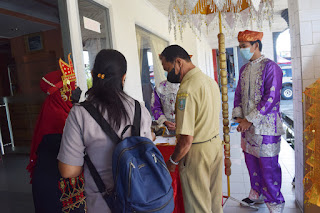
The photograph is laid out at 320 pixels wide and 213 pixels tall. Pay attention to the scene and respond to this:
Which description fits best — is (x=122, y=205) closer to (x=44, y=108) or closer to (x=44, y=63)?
(x=44, y=108)

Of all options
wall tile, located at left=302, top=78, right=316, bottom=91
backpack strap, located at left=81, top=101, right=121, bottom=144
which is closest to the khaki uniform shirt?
backpack strap, located at left=81, top=101, right=121, bottom=144

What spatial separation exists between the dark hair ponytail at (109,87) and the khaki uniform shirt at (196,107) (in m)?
0.51

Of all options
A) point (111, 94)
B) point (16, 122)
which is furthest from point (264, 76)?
point (16, 122)

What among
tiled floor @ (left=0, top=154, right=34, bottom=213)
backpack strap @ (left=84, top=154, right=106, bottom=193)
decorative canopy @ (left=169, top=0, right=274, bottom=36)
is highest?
decorative canopy @ (left=169, top=0, right=274, bottom=36)

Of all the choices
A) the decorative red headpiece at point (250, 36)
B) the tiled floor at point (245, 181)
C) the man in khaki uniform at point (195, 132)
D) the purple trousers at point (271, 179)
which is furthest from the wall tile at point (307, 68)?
the tiled floor at point (245, 181)

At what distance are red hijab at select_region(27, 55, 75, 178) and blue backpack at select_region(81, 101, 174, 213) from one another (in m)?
0.34

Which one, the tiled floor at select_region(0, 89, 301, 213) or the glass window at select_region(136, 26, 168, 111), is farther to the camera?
the glass window at select_region(136, 26, 168, 111)

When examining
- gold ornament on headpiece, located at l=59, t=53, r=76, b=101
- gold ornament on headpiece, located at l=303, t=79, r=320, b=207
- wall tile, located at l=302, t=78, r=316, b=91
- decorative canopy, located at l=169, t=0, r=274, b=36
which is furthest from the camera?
wall tile, located at l=302, t=78, r=316, b=91

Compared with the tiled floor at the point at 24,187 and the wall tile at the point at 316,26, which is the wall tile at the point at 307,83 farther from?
the tiled floor at the point at 24,187

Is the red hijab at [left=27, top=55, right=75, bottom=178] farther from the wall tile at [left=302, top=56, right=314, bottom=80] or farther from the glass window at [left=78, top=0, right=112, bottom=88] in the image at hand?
the wall tile at [left=302, top=56, right=314, bottom=80]

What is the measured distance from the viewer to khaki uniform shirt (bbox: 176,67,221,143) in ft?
4.99

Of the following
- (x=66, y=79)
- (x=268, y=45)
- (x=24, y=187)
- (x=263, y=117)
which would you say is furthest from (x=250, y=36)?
(x=268, y=45)

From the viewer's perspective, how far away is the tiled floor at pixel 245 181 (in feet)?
8.25

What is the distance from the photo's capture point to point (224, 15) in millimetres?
2693
